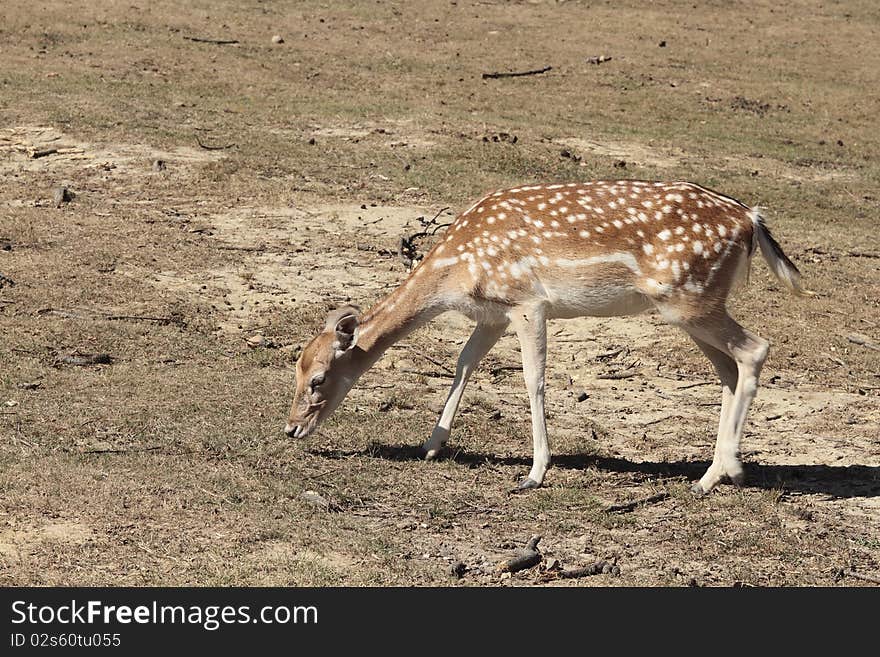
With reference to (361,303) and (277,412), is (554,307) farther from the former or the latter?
(361,303)

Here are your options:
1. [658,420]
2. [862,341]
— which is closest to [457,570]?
[658,420]

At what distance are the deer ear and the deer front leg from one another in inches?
38.1

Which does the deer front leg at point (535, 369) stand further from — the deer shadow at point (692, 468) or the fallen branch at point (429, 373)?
the fallen branch at point (429, 373)

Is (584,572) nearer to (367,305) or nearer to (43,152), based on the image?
(367,305)

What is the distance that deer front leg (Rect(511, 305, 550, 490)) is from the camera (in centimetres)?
802

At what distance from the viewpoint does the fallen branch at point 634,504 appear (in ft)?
25.2

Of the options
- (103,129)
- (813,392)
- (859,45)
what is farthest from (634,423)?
(859,45)

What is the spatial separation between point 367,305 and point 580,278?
3762mm

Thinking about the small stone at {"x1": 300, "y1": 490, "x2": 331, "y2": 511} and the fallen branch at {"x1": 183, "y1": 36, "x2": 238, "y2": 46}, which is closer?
the small stone at {"x1": 300, "y1": 490, "x2": 331, "y2": 511}

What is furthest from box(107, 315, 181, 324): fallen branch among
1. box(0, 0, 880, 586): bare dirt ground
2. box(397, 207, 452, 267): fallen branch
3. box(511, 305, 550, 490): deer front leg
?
box(511, 305, 550, 490): deer front leg

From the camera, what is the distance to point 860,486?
831cm

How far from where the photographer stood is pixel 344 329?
27.3 ft

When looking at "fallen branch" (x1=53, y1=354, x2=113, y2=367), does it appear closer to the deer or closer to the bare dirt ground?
the bare dirt ground

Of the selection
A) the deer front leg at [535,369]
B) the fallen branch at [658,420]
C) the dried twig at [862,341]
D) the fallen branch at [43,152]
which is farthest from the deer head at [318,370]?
the fallen branch at [43,152]
